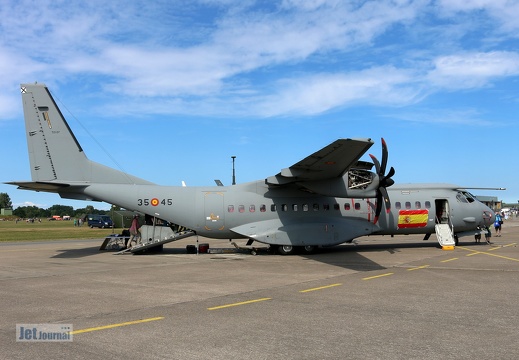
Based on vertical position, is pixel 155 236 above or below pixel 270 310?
above

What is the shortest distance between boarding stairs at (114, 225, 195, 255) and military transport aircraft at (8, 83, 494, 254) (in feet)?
3.07

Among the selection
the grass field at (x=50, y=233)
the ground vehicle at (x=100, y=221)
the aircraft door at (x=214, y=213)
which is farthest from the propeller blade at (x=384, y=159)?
the ground vehicle at (x=100, y=221)

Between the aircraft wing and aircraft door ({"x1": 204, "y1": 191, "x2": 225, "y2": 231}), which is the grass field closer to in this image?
aircraft door ({"x1": 204, "y1": 191, "x2": 225, "y2": 231})

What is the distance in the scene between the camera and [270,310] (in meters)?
9.48

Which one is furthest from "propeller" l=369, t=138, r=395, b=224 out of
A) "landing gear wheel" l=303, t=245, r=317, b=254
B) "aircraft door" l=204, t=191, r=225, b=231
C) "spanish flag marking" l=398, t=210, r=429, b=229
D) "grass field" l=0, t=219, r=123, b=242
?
→ "grass field" l=0, t=219, r=123, b=242

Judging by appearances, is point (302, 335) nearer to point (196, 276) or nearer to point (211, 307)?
point (211, 307)

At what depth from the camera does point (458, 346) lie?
21.9ft

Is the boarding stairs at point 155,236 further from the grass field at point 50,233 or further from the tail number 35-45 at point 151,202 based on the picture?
the grass field at point 50,233

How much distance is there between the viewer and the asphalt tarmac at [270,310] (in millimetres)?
6656

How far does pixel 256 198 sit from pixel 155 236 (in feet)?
20.3

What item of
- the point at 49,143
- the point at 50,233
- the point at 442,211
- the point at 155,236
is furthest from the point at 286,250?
the point at 50,233

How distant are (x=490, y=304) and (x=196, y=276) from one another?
30.3 feet

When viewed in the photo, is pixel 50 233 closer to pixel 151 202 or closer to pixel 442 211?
pixel 151 202

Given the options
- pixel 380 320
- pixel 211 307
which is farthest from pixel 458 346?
pixel 211 307
